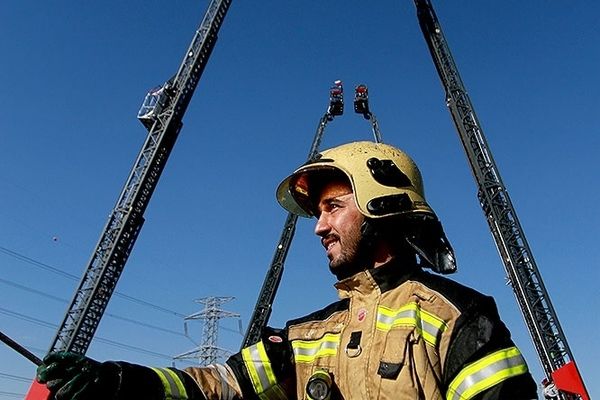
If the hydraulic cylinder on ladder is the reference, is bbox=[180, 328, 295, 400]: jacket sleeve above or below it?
below

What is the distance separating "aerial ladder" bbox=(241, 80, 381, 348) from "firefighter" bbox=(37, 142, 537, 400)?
2794cm

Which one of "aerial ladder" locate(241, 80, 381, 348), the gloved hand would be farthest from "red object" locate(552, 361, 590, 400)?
the gloved hand

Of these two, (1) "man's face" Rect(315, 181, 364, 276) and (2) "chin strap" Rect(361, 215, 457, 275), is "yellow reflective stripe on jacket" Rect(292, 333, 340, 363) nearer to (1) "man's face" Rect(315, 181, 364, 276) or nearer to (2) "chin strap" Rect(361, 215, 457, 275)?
(1) "man's face" Rect(315, 181, 364, 276)

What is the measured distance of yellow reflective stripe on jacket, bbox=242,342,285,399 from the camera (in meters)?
2.72

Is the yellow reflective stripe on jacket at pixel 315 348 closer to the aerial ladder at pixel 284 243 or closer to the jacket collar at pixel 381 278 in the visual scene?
the jacket collar at pixel 381 278

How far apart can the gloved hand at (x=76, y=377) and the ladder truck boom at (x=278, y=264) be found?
28.7 metres

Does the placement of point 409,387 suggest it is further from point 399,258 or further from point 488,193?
point 488,193

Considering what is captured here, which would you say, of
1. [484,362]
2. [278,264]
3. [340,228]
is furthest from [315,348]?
[278,264]

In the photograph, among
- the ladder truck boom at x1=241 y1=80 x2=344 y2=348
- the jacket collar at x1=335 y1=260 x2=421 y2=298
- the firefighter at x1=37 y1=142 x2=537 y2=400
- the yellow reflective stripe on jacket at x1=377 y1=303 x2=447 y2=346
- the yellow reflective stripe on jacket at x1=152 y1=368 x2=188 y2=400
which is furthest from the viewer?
the ladder truck boom at x1=241 y1=80 x2=344 y2=348

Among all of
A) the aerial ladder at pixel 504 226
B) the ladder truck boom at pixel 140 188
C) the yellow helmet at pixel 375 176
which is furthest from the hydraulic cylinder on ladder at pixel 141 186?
the yellow helmet at pixel 375 176

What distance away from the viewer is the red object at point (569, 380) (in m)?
19.6

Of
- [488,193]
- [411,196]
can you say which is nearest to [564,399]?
[488,193]

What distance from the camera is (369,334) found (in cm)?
249

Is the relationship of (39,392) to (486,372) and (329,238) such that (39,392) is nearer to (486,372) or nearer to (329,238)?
(329,238)
